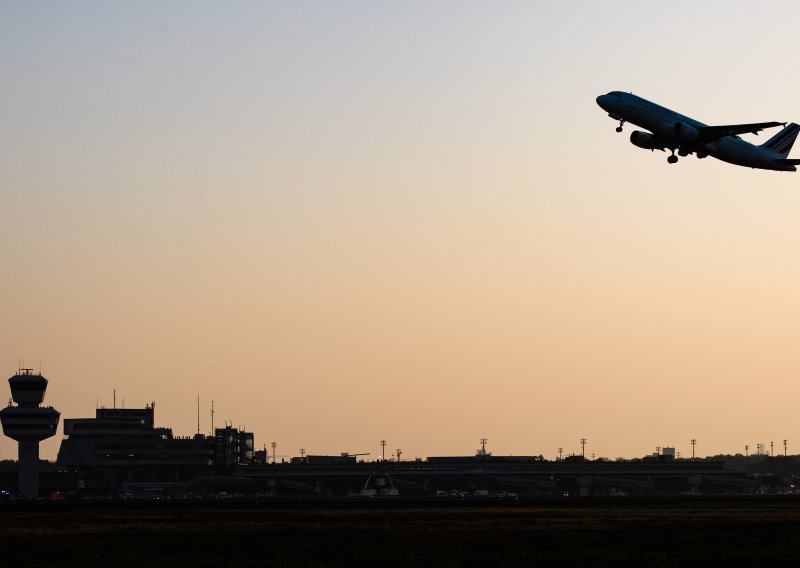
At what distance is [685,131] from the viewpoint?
433 ft

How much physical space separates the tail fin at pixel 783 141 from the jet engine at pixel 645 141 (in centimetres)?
2475

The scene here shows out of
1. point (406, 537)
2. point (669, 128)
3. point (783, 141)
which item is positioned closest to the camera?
point (406, 537)

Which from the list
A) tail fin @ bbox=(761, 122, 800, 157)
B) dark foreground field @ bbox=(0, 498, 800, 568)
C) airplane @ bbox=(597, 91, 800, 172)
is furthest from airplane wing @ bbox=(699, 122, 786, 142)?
dark foreground field @ bbox=(0, 498, 800, 568)

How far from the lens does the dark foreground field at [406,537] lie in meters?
87.3

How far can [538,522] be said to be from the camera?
12788cm

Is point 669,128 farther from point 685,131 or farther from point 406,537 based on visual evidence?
point 406,537

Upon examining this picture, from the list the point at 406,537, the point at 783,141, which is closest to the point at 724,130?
the point at 783,141

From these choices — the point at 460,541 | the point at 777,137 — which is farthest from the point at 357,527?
the point at 777,137

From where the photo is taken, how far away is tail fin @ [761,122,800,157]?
155 meters

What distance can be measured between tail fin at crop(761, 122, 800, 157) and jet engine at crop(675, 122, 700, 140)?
23.3m

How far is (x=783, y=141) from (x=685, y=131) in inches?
1250

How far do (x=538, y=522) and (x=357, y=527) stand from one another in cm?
1998

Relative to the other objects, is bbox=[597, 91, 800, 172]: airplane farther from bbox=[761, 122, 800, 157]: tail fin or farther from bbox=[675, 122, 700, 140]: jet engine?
bbox=[761, 122, 800, 157]: tail fin

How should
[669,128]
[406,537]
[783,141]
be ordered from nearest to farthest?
[406,537], [669,128], [783,141]
